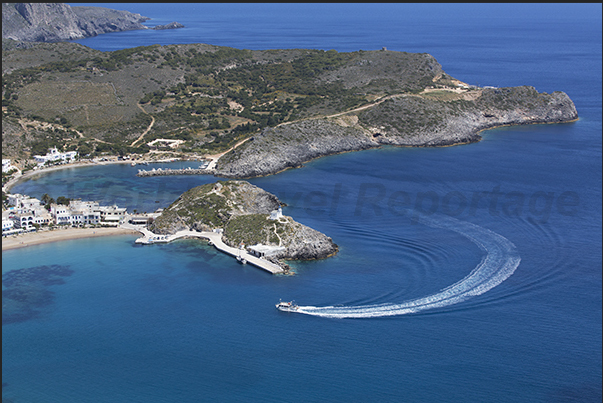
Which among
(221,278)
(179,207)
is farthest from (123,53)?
(221,278)

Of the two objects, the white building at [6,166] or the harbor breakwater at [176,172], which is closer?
the white building at [6,166]

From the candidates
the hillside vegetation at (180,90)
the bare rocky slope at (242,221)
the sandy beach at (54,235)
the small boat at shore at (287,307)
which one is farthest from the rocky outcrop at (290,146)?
the small boat at shore at (287,307)

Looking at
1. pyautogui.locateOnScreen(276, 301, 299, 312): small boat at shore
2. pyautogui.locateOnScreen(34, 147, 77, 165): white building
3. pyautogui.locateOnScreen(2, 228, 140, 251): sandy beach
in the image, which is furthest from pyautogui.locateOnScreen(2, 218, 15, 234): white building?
pyautogui.locateOnScreen(276, 301, 299, 312): small boat at shore

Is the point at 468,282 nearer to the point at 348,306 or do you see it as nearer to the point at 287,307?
the point at 348,306

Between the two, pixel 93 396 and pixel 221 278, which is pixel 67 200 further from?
pixel 93 396

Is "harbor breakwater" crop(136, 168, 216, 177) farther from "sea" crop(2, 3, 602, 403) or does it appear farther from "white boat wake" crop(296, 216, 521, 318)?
"white boat wake" crop(296, 216, 521, 318)

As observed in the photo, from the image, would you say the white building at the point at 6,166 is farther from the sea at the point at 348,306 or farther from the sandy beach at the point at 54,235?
the sandy beach at the point at 54,235
